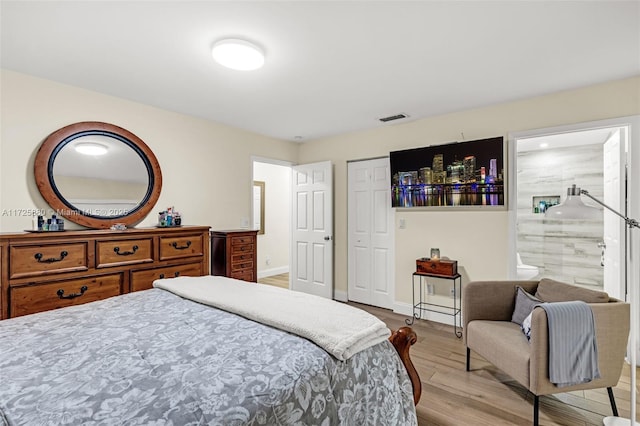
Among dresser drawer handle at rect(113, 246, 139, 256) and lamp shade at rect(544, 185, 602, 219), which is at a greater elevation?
lamp shade at rect(544, 185, 602, 219)

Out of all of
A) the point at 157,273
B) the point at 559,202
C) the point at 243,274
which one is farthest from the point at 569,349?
the point at 559,202

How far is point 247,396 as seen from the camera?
3.17 ft

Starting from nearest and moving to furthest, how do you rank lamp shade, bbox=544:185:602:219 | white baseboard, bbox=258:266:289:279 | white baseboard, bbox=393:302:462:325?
lamp shade, bbox=544:185:602:219 → white baseboard, bbox=393:302:462:325 → white baseboard, bbox=258:266:289:279

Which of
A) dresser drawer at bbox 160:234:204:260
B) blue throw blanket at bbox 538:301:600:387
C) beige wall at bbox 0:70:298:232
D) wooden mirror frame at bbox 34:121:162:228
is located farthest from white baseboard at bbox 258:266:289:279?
blue throw blanket at bbox 538:301:600:387

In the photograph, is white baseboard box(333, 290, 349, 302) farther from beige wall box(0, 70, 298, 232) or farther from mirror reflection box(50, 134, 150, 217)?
mirror reflection box(50, 134, 150, 217)

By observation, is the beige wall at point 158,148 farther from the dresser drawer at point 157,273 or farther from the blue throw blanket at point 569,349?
the blue throw blanket at point 569,349

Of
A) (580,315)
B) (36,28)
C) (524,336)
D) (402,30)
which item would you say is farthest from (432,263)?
(36,28)

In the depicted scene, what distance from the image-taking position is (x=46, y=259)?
2.27 meters

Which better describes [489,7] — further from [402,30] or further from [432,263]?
[432,263]

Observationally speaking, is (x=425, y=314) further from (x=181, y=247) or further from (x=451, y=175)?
(x=181, y=247)

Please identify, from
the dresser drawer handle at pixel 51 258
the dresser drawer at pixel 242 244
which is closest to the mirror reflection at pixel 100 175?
the dresser drawer handle at pixel 51 258

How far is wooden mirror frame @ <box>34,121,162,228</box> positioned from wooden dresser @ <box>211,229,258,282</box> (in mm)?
814

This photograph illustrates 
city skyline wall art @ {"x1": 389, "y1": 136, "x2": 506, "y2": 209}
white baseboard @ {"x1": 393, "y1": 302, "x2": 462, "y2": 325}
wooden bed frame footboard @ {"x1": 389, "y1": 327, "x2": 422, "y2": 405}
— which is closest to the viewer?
wooden bed frame footboard @ {"x1": 389, "y1": 327, "x2": 422, "y2": 405}

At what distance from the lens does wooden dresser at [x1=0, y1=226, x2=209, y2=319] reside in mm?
2141
